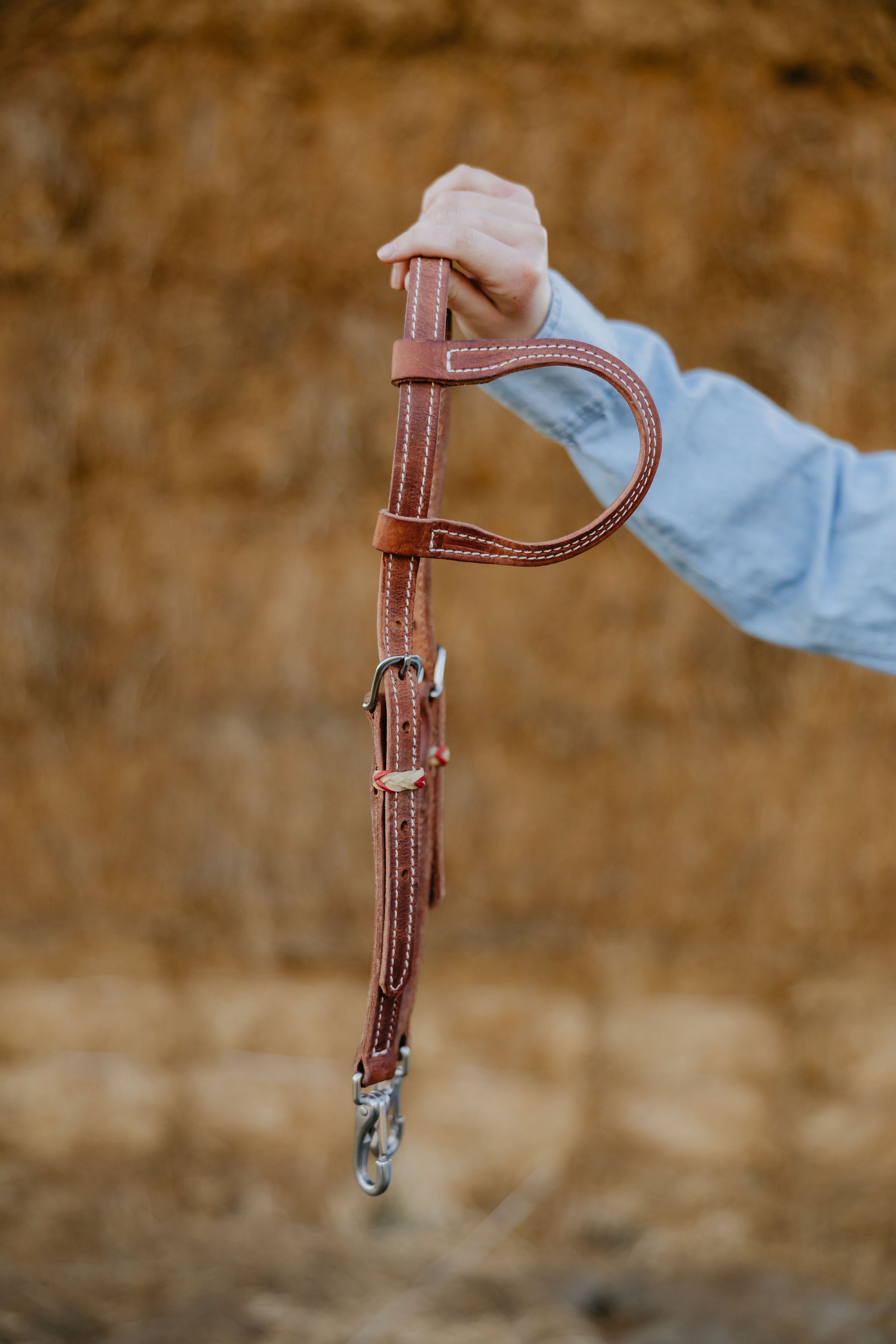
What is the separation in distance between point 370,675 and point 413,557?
1007 millimetres

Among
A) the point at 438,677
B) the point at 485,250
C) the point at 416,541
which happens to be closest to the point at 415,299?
the point at 485,250

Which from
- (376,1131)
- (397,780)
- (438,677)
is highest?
(438,677)

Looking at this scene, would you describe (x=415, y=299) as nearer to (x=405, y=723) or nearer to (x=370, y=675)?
(x=405, y=723)

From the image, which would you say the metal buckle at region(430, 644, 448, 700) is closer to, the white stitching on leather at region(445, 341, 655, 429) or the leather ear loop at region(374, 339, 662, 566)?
the leather ear loop at region(374, 339, 662, 566)

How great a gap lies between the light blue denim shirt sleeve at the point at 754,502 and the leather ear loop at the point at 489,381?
0.11 m

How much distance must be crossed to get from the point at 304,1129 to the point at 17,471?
1.34 m

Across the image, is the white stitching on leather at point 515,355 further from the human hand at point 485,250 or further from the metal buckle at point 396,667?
the metal buckle at point 396,667

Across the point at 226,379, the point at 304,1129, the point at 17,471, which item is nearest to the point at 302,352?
the point at 226,379

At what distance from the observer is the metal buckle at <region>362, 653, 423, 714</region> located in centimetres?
66

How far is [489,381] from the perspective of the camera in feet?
2.26

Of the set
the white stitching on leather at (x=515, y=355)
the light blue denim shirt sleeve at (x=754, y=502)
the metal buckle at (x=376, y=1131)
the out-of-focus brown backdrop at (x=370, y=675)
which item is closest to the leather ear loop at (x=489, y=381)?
the white stitching on leather at (x=515, y=355)

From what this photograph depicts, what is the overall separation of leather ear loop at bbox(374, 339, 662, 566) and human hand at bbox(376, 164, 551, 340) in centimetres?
7

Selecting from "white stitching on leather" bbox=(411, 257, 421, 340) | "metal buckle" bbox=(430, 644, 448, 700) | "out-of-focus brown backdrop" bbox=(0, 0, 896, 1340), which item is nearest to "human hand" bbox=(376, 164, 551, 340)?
"white stitching on leather" bbox=(411, 257, 421, 340)

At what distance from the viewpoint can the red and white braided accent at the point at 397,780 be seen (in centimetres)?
67
